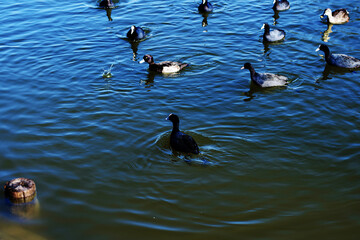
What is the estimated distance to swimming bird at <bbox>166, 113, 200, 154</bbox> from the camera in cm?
1011

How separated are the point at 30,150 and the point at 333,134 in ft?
27.1

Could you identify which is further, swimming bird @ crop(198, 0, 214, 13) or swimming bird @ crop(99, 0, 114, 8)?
swimming bird @ crop(99, 0, 114, 8)

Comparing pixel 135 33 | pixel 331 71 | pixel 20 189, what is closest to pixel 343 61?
pixel 331 71

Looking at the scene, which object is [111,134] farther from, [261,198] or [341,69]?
[341,69]

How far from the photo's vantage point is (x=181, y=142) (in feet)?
33.6

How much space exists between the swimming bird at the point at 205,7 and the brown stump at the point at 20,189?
14.5 metres

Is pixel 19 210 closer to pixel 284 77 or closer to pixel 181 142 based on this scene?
pixel 181 142

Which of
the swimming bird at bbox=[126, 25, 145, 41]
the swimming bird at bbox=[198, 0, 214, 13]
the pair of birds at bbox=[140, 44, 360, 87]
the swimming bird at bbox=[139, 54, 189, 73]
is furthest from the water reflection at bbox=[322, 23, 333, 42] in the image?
the swimming bird at bbox=[126, 25, 145, 41]

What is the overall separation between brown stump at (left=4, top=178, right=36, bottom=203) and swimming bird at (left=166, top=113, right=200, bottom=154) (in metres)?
3.60

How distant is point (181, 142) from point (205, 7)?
12329 millimetres

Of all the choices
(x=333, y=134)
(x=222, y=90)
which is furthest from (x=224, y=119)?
(x=333, y=134)

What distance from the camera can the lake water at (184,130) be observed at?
27.3 ft

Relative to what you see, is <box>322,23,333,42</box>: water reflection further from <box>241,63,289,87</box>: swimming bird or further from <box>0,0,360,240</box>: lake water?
<box>241,63,289,87</box>: swimming bird

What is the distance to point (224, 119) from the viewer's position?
11.9m
